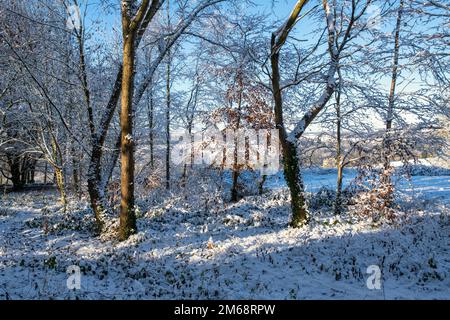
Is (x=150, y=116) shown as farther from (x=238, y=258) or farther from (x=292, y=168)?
(x=238, y=258)

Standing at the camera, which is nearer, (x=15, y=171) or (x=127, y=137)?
(x=127, y=137)

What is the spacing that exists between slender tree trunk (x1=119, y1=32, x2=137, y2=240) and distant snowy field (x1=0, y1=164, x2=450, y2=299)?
1.90 feet

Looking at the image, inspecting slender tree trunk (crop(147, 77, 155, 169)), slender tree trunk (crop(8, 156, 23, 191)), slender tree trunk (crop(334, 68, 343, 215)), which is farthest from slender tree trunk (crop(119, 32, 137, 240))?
slender tree trunk (crop(8, 156, 23, 191))

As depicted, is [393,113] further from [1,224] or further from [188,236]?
[1,224]

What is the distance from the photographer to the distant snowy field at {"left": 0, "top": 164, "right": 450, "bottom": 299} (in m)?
5.62

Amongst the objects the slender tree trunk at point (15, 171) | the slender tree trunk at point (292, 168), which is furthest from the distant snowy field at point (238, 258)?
the slender tree trunk at point (15, 171)

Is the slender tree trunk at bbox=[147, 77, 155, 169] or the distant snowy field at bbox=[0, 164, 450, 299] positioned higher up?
the slender tree trunk at bbox=[147, 77, 155, 169]

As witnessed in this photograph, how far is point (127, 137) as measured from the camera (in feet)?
27.5

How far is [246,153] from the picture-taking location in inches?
553

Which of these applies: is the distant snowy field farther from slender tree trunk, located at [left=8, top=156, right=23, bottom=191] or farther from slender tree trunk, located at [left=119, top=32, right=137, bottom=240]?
slender tree trunk, located at [left=8, top=156, right=23, bottom=191]

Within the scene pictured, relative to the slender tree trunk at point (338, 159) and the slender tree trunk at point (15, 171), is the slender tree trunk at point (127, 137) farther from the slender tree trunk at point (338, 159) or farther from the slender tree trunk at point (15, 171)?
the slender tree trunk at point (15, 171)

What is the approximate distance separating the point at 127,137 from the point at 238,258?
4374mm

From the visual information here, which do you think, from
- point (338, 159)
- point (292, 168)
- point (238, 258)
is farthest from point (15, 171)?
point (338, 159)
